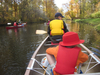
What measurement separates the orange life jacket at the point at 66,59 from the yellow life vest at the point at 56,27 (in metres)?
2.02

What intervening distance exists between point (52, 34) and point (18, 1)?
3019 cm

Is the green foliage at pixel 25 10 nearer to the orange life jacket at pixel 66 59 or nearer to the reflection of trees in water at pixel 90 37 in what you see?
the reflection of trees in water at pixel 90 37

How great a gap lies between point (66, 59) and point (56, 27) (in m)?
2.14

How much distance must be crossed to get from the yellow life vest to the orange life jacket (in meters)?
2.02

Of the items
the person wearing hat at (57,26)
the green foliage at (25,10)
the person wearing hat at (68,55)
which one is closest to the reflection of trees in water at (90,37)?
the person wearing hat at (57,26)

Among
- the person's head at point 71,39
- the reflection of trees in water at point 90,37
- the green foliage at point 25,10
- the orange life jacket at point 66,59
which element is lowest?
the reflection of trees in water at point 90,37

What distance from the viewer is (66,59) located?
1.69 m

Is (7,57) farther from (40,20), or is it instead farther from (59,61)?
(40,20)

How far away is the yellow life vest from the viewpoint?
3662 mm

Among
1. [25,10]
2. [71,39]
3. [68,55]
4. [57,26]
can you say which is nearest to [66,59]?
[68,55]

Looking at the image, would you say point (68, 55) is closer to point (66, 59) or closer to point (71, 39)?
point (66, 59)

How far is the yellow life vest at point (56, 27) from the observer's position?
366 centimetres

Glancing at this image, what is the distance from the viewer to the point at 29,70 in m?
2.27

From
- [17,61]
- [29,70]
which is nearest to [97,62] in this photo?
[29,70]
